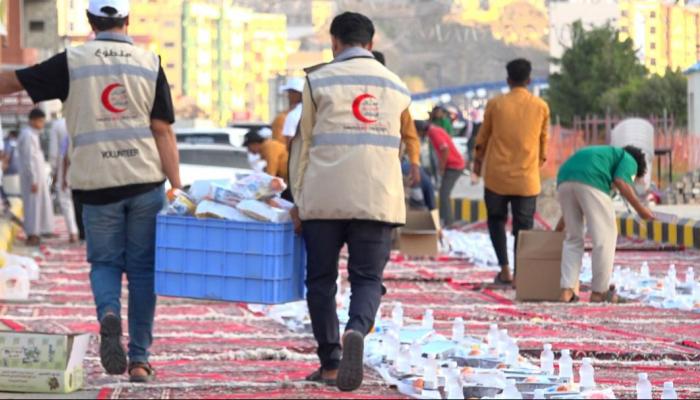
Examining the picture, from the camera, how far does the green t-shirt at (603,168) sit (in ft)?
45.4

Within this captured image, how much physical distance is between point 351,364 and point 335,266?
739mm

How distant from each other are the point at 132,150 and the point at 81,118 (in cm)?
27

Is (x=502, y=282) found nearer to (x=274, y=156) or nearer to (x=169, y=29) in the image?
(x=274, y=156)

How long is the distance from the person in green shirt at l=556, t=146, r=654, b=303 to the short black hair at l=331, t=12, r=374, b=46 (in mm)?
4734

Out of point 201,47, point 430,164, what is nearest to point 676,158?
point 430,164

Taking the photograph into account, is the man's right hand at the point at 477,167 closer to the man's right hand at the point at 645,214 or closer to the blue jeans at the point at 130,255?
the man's right hand at the point at 645,214

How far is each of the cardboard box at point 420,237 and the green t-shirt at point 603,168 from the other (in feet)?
19.7

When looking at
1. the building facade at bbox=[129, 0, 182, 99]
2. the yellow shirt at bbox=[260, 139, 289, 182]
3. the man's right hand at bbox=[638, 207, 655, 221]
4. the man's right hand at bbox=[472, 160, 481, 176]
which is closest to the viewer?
the man's right hand at bbox=[638, 207, 655, 221]

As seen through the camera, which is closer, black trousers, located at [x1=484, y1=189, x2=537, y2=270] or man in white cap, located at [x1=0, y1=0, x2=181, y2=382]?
man in white cap, located at [x1=0, y1=0, x2=181, y2=382]

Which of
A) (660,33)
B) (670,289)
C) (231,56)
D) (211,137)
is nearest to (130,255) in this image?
(670,289)

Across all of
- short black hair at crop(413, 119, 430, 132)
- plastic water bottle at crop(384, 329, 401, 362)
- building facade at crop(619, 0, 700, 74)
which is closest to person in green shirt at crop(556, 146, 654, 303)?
plastic water bottle at crop(384, 329, 401, 362)

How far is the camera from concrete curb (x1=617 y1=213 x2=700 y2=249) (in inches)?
871

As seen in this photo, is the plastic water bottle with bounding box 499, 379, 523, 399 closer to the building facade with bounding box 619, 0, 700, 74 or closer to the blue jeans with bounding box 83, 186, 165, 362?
the blue jeans with bounding box 83, 186, 165, 362

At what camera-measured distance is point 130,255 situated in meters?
9.11
